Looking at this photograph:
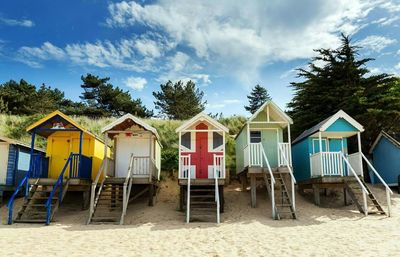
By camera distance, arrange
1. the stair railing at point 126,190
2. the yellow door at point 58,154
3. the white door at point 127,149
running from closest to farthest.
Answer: the stair railing at point 126,190
the white door at point 127,149
the yellow door at point 58,154

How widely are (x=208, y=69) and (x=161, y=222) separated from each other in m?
9.72

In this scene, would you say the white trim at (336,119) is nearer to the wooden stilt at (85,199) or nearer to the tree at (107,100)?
the wooden stilt at (85,199)

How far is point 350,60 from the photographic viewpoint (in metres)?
21.3

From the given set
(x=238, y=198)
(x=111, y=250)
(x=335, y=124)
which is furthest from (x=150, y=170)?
(x=335, y=124)

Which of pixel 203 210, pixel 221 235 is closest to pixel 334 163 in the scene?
pixel 203 210

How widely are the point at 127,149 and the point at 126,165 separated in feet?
2.65

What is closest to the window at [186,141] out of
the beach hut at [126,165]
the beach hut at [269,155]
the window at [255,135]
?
the beach hut at [126,165]

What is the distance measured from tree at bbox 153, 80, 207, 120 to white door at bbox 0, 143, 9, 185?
21.3m

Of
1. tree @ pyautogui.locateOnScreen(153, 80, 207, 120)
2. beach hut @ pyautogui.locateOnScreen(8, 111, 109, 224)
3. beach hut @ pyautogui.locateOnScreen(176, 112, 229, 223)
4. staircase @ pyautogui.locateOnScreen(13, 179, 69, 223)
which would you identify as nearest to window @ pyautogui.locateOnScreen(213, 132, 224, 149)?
beach hut @ pyautogui.locateOnScreen(176, 112, 229, 223)

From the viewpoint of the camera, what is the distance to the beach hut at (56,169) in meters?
14.4

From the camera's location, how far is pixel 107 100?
129 ft

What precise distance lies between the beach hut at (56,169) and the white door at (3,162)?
1.23 metres

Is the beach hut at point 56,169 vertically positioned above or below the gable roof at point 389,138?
below

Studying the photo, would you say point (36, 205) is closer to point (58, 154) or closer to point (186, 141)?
point (58, 154)
